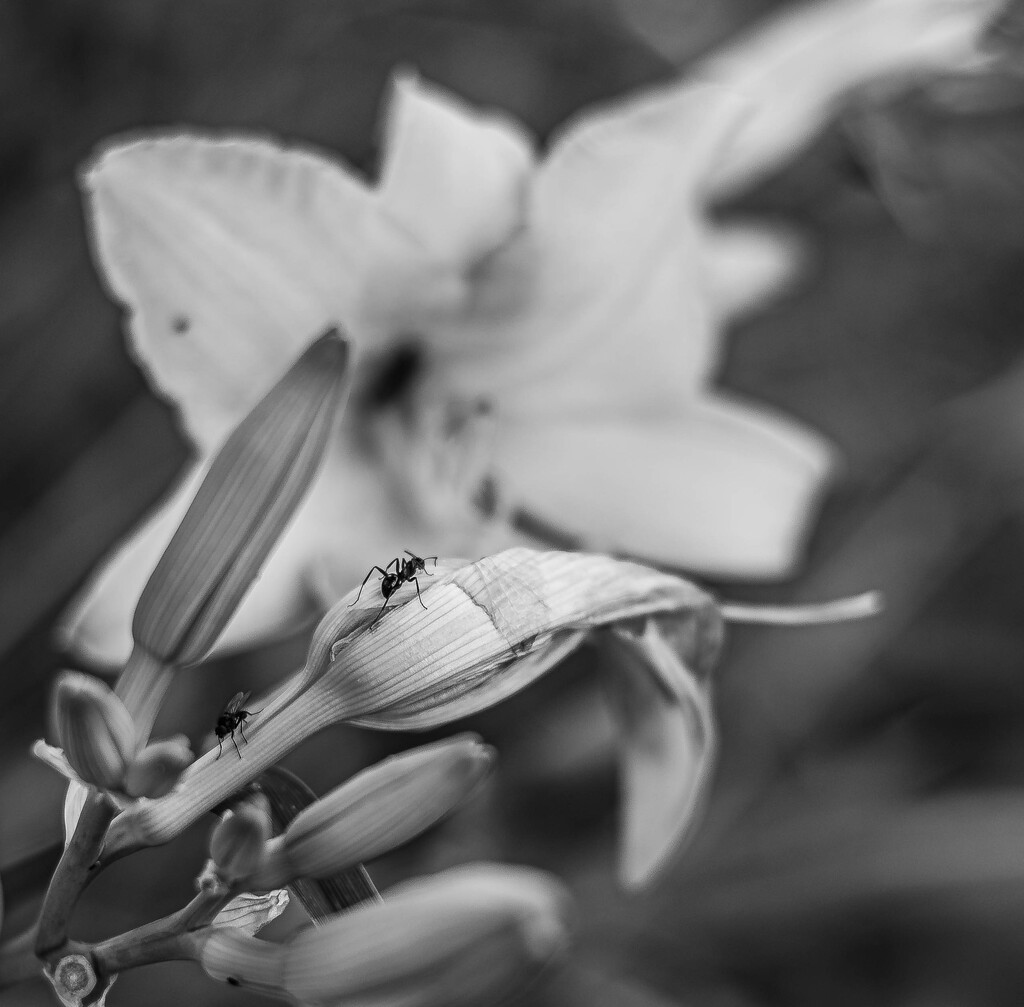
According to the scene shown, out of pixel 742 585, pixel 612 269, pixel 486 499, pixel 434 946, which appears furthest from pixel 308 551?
pixel 742 585

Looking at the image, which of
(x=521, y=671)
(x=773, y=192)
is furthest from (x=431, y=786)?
(x=773, y=192)

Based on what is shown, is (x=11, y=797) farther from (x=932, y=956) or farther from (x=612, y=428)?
(x=932, y=956)

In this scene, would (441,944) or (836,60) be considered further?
(836,60)

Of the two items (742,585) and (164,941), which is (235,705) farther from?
(742,585)

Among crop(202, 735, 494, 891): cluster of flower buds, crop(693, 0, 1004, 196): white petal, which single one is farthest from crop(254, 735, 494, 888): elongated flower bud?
crop(693, 0, 1004, 196): white petal

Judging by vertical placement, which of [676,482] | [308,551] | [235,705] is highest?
[235,705]

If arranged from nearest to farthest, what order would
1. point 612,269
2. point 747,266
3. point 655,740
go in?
point 655,740 < point 612,269 < point 747,266
